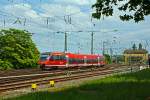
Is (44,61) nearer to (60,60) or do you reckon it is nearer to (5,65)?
(60,60)

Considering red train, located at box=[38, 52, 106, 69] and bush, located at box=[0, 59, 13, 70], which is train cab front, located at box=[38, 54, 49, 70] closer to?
red train, located at box=[38, 52, 106, 69]

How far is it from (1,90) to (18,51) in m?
57.7

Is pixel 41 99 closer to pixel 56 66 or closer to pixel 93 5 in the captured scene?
pixel 93 5

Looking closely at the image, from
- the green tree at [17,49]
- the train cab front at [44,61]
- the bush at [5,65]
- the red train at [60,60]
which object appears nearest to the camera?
the train cab front at [44,61]

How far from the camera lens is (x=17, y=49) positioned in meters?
86.1

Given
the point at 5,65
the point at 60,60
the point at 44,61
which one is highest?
the point at 60,60

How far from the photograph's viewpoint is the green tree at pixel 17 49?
273 ft

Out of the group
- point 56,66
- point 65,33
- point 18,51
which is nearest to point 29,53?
point 18,51

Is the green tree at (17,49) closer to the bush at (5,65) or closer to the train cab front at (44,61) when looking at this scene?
the bush at (5,65)

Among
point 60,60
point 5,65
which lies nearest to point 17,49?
point 5,65

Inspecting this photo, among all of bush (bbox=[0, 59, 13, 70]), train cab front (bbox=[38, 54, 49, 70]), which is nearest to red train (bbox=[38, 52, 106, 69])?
train cab front (bbox=[38, 54, 49, 70])

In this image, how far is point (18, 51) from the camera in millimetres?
86000

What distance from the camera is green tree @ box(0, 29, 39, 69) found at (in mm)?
83250

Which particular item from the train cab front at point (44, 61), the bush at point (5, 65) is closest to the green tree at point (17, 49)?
the bush at point (5, 65)
